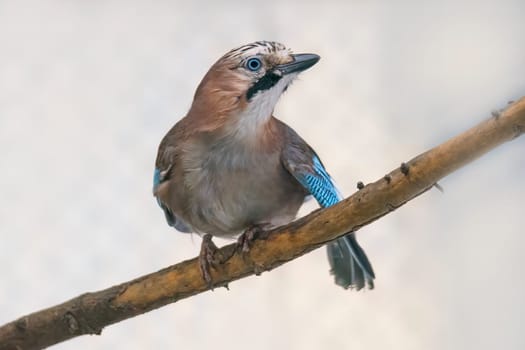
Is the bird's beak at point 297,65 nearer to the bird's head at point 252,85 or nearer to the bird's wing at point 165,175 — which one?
the bird's head at point 252,85

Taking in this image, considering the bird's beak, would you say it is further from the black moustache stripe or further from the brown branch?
the brown branch

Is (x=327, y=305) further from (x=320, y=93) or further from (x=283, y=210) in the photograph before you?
(x=283, y=210)

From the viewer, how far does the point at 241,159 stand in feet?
5.52

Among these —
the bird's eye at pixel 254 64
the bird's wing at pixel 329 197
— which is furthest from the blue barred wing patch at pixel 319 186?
the bird's eye at pixel 254 64

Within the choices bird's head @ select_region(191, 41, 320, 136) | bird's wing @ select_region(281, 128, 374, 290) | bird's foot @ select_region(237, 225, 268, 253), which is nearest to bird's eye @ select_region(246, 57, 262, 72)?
bird's head @ select_region(191, 41, 320, 136)

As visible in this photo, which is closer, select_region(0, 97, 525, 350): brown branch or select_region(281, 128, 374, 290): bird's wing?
select_region(0, 97, 525, 350): brown branch

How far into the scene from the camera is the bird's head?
1667 mm

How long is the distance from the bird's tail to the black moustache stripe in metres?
0.34

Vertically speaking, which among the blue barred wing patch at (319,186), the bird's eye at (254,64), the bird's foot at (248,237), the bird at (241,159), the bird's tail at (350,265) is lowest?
the bird's tail at (350,265)

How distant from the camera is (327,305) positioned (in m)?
2.51

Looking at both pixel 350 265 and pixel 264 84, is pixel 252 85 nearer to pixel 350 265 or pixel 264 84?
A: pixel 264 84

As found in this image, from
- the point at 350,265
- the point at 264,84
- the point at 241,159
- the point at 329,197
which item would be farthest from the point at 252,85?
the point at 350,265

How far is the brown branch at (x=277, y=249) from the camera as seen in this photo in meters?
1.26

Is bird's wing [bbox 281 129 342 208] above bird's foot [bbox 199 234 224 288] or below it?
above
